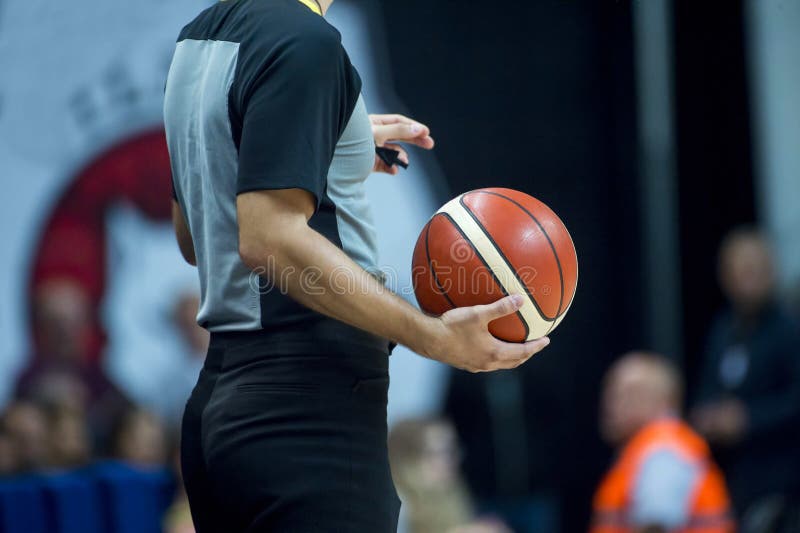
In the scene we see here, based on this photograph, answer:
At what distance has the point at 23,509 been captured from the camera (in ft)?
15.5

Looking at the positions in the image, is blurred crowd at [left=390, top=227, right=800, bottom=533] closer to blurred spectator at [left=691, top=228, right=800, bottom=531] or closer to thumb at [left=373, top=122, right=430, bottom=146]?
blurred spectator at [left=691, top=228, right=800, bottom=531]

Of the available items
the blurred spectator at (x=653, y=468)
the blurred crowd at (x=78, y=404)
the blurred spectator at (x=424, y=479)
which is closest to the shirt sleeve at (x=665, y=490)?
the blurred spectator at (x=653, y=468)

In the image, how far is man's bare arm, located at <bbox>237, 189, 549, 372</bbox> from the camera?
185 centimetres

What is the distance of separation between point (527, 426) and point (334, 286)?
4955mm

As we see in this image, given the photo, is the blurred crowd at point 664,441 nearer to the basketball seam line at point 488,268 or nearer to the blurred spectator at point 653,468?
the blurred spectator at point 653,468

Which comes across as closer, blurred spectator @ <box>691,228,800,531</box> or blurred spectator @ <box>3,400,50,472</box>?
blurred spectator @ <box>3,400,50,472</box>

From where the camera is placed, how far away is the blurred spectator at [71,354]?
5758 mm

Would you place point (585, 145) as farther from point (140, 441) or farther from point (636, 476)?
point (140, 441)

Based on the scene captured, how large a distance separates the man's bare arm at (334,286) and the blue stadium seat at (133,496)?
338 cm

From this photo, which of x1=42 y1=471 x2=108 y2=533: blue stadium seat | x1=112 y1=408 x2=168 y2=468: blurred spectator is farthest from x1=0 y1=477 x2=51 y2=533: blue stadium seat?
x1=112 y1=408 x2=168 y2=468: blurred spectator

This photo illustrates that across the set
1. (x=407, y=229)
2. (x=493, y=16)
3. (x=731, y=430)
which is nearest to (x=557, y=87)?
(x=493, y=16)

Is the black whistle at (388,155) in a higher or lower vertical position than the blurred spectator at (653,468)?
higher

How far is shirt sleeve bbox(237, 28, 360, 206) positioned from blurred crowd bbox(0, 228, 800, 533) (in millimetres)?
3319

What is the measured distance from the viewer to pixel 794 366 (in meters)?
5.94
